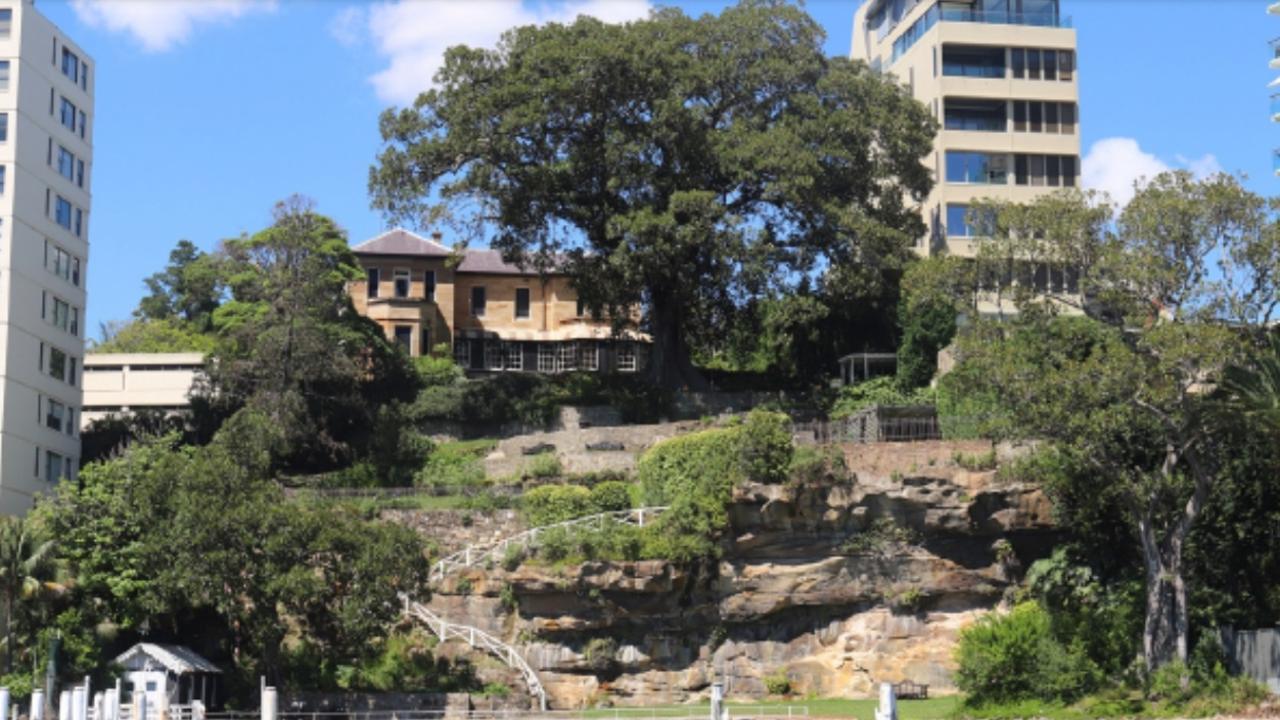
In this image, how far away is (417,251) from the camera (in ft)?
291

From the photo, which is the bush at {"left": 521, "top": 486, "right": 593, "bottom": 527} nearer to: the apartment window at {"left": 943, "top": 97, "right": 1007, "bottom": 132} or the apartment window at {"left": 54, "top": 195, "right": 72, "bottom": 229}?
the apartment window at {"left": 54, "top": 195, "right": 72, "bottom": 229}

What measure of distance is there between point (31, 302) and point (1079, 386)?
40.6m

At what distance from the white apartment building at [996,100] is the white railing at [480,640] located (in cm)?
3199

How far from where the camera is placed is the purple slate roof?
290 ft

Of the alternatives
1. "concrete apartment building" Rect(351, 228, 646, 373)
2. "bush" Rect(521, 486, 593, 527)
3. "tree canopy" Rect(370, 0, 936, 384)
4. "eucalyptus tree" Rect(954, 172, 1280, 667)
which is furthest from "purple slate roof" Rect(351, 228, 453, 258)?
"eucalyptus tree" Rect(954, 172, 1280, 667)

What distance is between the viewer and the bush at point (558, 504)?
5734 cm

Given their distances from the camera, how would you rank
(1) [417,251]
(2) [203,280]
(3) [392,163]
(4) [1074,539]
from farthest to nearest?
(2) [203,280] → (1) [417,251] → (3) [392,163] → (4) [1074,539]

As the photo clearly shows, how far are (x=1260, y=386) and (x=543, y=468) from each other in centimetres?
2582

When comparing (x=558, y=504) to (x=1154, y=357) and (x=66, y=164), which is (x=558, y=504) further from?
(x=66, y=164)

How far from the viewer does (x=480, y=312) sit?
9162 cm

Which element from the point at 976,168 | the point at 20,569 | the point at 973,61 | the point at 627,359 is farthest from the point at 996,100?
the point at 20,569

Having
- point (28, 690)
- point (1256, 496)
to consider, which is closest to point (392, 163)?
point (28, 690)

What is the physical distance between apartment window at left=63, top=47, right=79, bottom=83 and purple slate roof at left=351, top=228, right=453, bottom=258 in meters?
19.4

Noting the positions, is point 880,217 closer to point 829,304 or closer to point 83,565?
point 829,304
